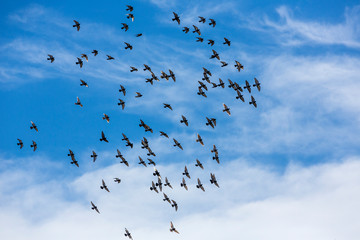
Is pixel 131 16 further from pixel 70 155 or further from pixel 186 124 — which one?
pixel 70 155

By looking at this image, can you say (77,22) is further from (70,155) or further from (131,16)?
(70,155)

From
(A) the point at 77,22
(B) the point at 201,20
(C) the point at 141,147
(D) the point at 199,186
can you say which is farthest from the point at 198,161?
(A) the point at 77,22

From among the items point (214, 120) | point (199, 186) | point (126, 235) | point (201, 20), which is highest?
point (201, 20)

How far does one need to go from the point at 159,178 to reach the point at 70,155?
1644 centimetres

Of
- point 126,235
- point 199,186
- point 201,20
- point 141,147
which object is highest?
point 201,20

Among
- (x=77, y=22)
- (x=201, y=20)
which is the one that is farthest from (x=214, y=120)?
(x=77, y=22)

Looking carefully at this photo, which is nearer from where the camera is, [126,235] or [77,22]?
[77,22]

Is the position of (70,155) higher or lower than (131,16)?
lower

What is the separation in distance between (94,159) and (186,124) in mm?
17568

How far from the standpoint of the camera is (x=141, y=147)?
251 feet

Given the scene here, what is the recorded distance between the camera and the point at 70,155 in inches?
2995

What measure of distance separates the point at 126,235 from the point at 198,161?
62.5ft

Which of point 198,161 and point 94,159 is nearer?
point 94,159

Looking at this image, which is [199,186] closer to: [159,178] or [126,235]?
[159,178]
